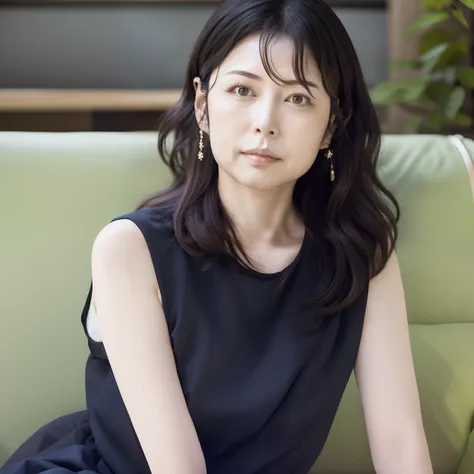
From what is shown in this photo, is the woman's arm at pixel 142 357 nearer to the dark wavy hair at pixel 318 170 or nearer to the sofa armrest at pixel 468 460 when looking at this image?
the dark wavy hair at pixel 318 170

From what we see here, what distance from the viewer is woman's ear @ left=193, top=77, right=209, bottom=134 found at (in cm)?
125

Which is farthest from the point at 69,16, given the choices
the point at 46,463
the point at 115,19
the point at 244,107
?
the point at 46,463

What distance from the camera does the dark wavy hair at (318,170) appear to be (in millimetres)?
1162

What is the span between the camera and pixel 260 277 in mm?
1272

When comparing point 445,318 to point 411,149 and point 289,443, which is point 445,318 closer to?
point 411,149

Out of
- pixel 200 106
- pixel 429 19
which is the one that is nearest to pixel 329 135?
pixel 200 106

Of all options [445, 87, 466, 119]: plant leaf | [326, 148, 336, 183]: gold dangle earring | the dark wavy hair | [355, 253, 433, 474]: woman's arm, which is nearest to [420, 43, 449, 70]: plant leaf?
[445, 87, 466, 119]: plant leaf

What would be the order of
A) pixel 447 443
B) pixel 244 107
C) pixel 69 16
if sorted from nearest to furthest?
pixel 244 107, pixel 447 443, pixel 69 16

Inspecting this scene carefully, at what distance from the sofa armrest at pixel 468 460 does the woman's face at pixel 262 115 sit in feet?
2.21

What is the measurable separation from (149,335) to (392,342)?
1.37ft

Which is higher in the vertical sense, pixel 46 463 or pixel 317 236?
pixel 317 236

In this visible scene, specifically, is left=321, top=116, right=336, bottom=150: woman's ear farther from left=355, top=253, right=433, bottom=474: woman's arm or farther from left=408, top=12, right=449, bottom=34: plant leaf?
left=408, top=12, right=449, bottom=34: plant leaf

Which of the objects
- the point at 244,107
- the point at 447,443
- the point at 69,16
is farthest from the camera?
the point at 69,16

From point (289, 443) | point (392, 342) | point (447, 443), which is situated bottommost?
point (447, 443)
